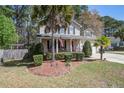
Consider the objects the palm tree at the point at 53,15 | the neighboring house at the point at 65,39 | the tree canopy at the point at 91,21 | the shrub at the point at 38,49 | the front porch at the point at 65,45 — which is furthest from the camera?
the tree canopy at the point at 91,21

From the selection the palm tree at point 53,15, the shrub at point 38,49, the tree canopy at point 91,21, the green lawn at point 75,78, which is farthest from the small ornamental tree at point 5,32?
the tree canopy at point 91,21

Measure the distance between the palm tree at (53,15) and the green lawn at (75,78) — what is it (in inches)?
142

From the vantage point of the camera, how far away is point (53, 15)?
72.1 feet

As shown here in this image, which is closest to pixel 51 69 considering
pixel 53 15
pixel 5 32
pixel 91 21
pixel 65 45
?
pixel 53 15

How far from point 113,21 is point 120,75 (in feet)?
167

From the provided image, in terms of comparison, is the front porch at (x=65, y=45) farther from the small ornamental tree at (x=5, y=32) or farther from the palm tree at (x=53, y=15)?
the palm tree at (x=53, y=15)

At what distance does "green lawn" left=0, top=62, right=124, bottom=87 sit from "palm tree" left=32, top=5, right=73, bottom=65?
3.62 meters

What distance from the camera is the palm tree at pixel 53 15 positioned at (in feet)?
70.1

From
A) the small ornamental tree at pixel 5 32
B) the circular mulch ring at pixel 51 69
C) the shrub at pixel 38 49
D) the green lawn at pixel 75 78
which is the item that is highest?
the small ornamental tree at pixel 5 32

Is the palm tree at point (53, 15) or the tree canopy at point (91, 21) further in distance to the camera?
the tree canopy at point (91, 21)

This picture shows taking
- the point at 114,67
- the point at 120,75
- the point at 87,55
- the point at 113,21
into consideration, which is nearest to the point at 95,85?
the point at 120,75

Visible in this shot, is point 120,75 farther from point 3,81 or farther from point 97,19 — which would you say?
point 97,19

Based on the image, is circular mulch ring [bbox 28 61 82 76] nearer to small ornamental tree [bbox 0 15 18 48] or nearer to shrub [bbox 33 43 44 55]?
shrub [bbox 33 43 44 55]
